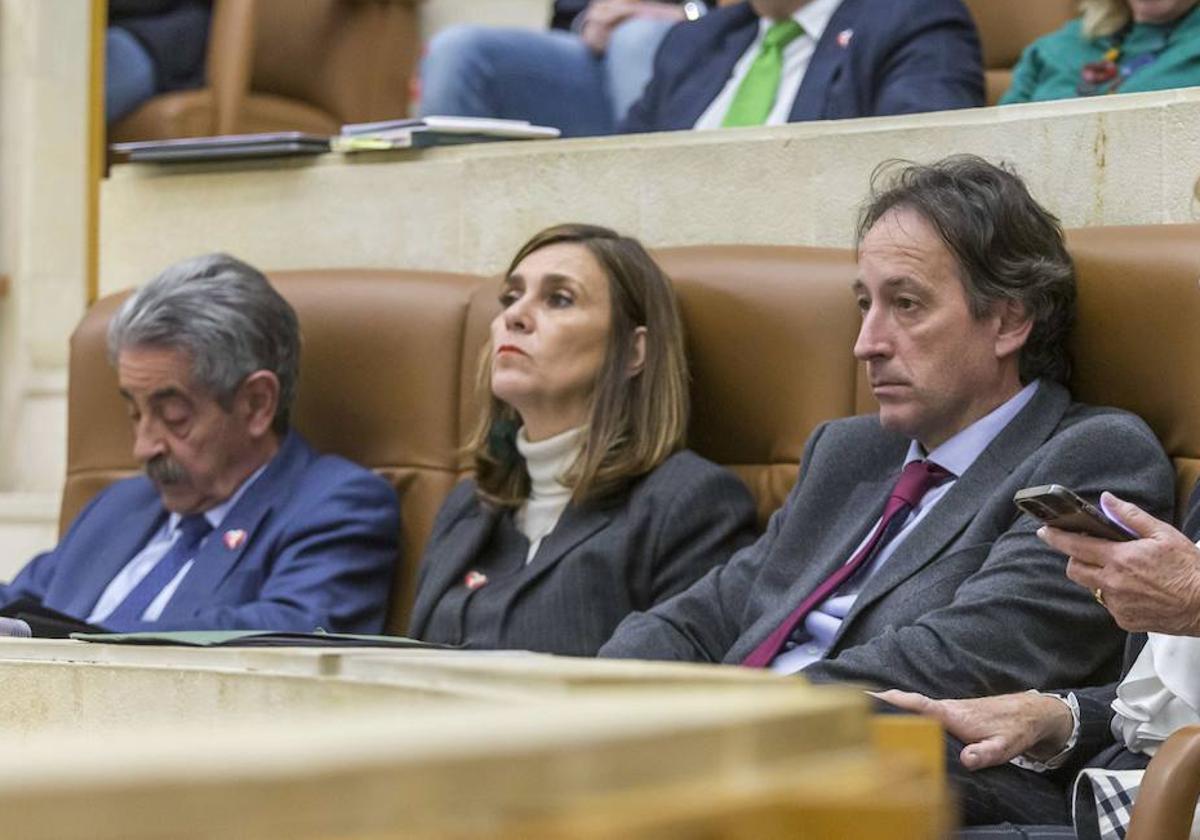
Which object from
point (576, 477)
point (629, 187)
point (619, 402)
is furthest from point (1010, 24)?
point (576, 477)

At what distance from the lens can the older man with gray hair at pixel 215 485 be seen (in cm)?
345

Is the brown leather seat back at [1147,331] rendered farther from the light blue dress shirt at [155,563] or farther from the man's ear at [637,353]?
the light blue dress shirt at [155,563]

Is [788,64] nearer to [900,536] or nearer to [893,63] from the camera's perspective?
[893,63]

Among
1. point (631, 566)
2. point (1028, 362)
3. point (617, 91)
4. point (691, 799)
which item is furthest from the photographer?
point (617, 91)

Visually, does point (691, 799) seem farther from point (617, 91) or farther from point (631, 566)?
point (617, 91)

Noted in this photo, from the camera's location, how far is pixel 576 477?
312cm

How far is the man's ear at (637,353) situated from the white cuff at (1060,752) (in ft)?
3.37

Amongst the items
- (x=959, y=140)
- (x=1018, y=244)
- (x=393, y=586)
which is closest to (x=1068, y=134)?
(x=959, y=140)

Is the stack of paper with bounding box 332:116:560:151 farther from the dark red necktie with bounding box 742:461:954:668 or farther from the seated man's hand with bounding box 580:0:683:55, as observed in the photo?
the dark red necktie with bounding box 742:461:954:668

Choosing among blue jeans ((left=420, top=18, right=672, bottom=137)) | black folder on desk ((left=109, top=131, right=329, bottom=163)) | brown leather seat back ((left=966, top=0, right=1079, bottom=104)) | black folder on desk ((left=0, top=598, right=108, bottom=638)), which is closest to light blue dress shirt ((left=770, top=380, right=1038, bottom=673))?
black folder on desk ((left=0, top=598, right=108, bottom=638))

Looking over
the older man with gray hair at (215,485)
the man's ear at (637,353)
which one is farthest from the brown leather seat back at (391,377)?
the man's ear at (637,353)

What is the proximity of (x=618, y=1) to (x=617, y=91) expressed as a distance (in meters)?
0.22

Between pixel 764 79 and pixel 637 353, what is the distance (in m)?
0.98

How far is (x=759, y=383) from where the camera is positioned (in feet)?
10.3
